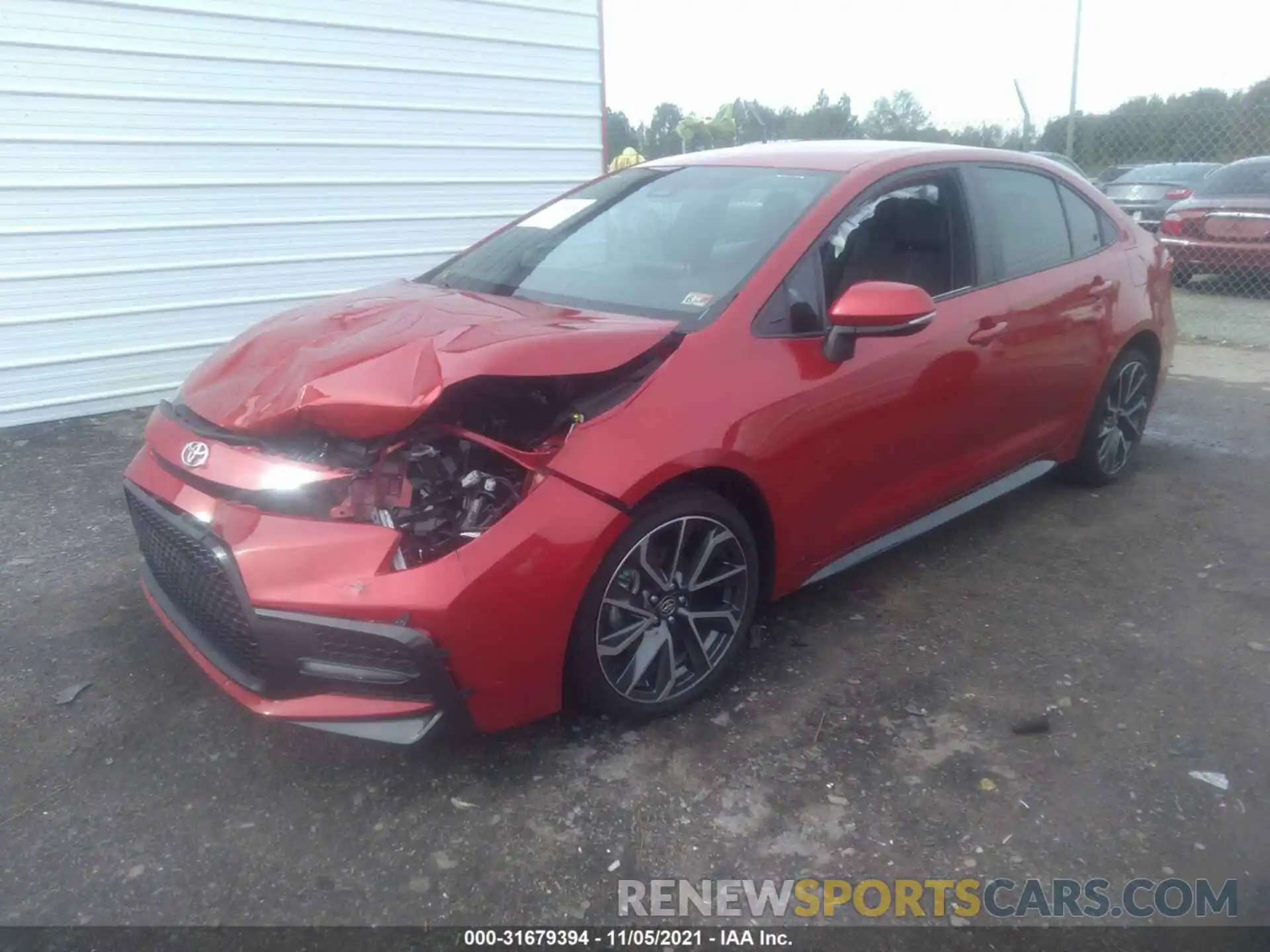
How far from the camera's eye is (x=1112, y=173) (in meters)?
15.5

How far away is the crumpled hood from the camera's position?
252cm

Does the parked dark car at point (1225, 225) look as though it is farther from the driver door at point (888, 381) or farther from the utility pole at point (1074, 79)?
the driver door at point (888, 381)

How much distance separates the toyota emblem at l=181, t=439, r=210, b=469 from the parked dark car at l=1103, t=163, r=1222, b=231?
13057mm

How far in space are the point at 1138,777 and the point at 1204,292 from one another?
394 inches

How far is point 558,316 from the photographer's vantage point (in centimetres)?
305

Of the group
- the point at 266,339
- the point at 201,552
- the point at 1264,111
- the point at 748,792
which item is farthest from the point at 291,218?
the point at 1264,111

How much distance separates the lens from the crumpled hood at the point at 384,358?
2.52 m

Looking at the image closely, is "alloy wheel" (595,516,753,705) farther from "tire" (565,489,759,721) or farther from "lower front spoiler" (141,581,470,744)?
"lower front spoiler" (141,581,470,744)

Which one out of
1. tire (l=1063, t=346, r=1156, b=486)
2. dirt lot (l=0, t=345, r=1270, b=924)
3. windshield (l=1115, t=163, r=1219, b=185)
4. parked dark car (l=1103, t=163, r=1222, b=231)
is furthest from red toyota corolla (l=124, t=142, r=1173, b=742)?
windshield (l=1115, t=163, r=1219, b=185)

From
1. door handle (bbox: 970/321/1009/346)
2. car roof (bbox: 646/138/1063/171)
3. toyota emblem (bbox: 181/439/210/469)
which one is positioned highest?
car roof (bbox: 646/138/1063/171)

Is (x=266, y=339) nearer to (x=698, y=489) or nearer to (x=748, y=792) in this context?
(x=698, y=489)

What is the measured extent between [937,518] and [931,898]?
1750 millimetres

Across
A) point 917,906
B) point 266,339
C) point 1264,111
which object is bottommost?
point 917,906

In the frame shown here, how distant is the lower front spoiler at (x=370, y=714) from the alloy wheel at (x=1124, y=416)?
3.52 meters
